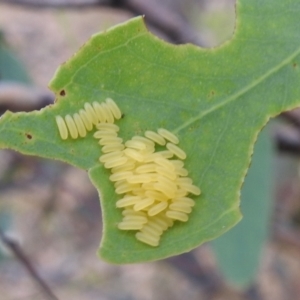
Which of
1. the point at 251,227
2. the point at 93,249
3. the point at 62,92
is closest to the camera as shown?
the point at 62,92

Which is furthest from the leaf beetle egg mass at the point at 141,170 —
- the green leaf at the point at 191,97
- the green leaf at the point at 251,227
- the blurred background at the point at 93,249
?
the blurred background at the point at 93,249

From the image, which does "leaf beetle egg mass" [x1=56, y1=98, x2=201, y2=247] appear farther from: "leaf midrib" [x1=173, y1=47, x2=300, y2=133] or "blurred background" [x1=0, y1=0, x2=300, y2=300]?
"blurred background" [x1=0, y1=0, x2=300, y2=300]

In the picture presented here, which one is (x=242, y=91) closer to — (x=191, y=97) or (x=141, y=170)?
(x=191, y=97)

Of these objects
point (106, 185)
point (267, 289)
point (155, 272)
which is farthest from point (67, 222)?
point (106, 185)

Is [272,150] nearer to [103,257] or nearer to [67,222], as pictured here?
[103,257]

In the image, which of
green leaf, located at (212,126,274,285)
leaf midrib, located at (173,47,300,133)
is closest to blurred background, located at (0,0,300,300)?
green leaf, located at (212,126,274,285)

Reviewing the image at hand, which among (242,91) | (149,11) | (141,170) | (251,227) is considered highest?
(149,11)

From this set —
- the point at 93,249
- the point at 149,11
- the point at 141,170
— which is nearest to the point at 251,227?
the point at 149,11
